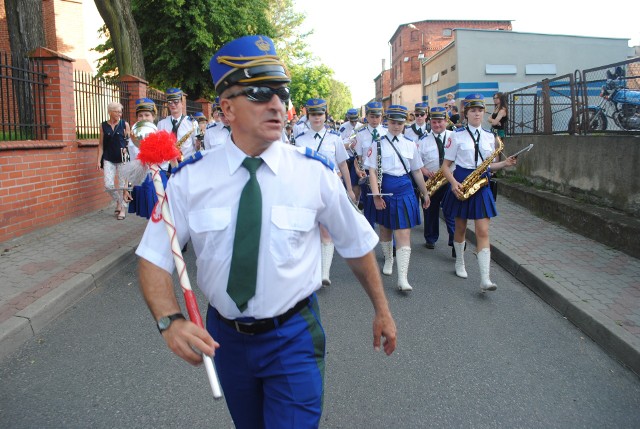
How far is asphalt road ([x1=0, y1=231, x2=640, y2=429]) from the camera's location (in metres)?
3.54

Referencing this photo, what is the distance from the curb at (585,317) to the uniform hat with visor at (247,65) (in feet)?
12.0

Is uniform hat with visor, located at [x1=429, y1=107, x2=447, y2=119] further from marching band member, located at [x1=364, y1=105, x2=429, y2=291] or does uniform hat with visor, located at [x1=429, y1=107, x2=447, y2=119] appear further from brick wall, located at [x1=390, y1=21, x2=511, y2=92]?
brick wall, located at [x1=390, y1=21, x2=511, y2=92]

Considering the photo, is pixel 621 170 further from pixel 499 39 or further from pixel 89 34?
pixel 89 34

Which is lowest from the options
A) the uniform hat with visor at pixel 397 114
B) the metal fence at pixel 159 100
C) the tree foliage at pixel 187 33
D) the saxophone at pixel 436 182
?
the saxophone at pixel 436 182

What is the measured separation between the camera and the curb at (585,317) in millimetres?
4430

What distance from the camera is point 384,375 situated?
4.15 meters

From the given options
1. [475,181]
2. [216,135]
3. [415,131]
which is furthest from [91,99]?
[475,181]

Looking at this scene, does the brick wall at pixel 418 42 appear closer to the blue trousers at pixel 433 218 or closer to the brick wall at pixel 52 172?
the brick wall at pixel 52 172

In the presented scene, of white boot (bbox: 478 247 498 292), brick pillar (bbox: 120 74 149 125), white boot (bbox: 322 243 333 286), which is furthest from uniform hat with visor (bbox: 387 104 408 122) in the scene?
brick pillar (bbox: 120 74 149 125)

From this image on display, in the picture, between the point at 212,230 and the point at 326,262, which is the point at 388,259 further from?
Answer: the point at 212,230

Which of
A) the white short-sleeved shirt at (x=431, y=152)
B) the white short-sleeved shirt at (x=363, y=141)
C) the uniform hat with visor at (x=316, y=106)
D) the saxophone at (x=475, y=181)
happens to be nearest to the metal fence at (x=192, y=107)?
the white short-sleeved shirt at (x=363, y=141)

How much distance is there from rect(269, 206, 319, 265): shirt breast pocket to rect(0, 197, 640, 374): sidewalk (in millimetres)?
3389

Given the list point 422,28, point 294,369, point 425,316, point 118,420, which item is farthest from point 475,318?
point 422,28

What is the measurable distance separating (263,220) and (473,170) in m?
4.92
